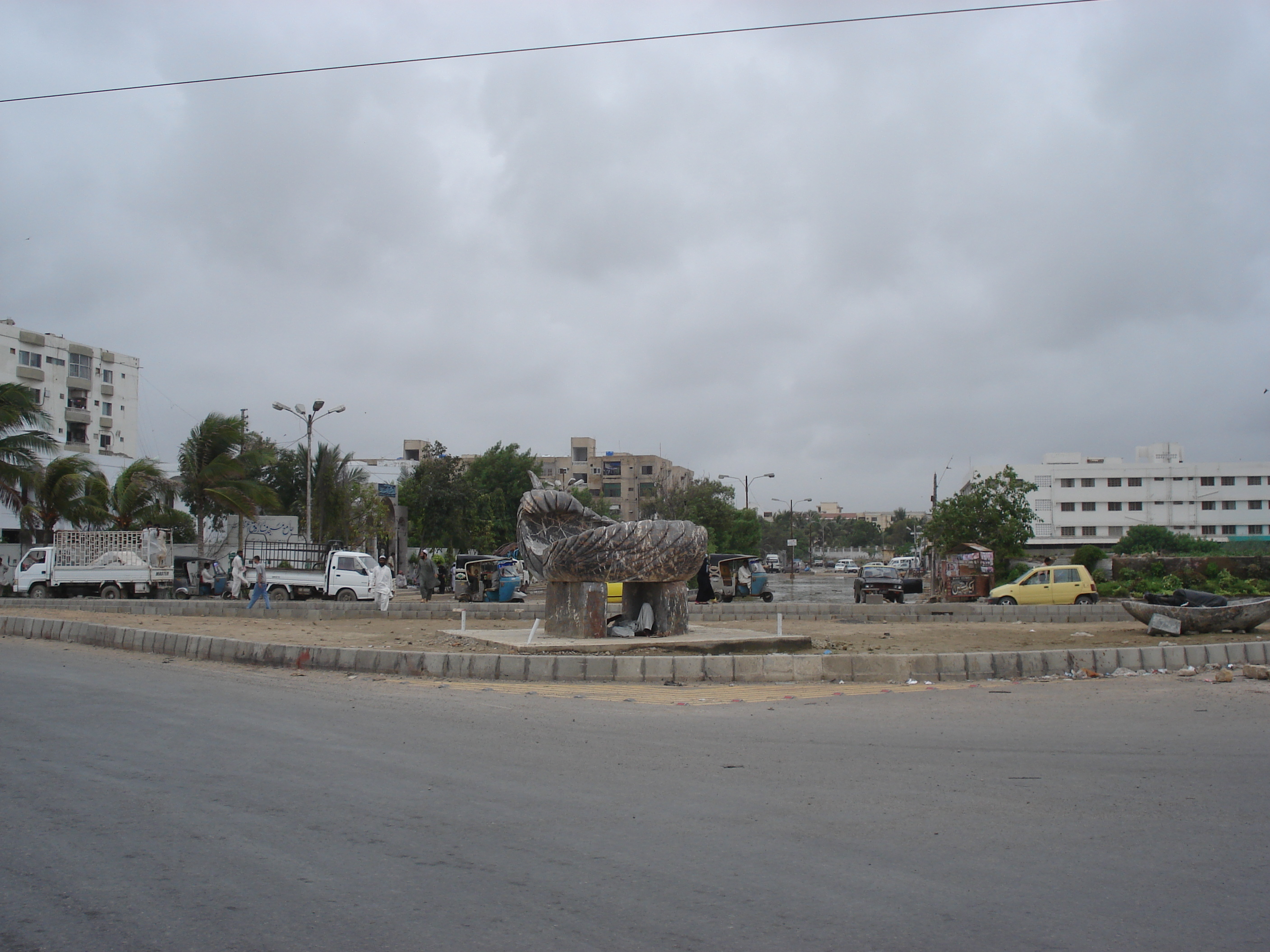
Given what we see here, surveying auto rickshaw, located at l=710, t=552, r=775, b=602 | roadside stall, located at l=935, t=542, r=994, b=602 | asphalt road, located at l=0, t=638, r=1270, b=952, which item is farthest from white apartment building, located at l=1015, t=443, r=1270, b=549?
asphalt road, located at l=0, t=638, r=1270, b=952

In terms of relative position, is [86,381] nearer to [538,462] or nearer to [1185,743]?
[538,462]

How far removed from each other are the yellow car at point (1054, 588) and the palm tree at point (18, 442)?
118 ft

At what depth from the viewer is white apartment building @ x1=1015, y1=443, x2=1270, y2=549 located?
7675cm

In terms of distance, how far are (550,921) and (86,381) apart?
74.5 m

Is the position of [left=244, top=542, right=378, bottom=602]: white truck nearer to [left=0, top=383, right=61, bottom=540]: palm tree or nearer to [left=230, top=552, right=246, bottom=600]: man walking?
[left=230, top=552, right=246, bottom=600]: man walking

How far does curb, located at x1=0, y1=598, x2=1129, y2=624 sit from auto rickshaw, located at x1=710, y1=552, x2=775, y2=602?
7216 mm

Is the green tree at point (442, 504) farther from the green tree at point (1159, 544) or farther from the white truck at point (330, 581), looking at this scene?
the green tree at point (1159, 544)

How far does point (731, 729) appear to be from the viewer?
8.03 meters

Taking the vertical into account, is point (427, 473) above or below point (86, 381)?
below

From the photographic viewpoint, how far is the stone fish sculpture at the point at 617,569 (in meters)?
14.4

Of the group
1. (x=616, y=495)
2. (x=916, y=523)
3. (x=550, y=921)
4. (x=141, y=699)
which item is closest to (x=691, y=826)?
(x=550, y=921)

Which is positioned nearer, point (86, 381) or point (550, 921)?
point (550, 921)

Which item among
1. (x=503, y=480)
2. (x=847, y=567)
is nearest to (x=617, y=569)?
(x=503, y=480)

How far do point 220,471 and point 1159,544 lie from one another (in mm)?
44930
